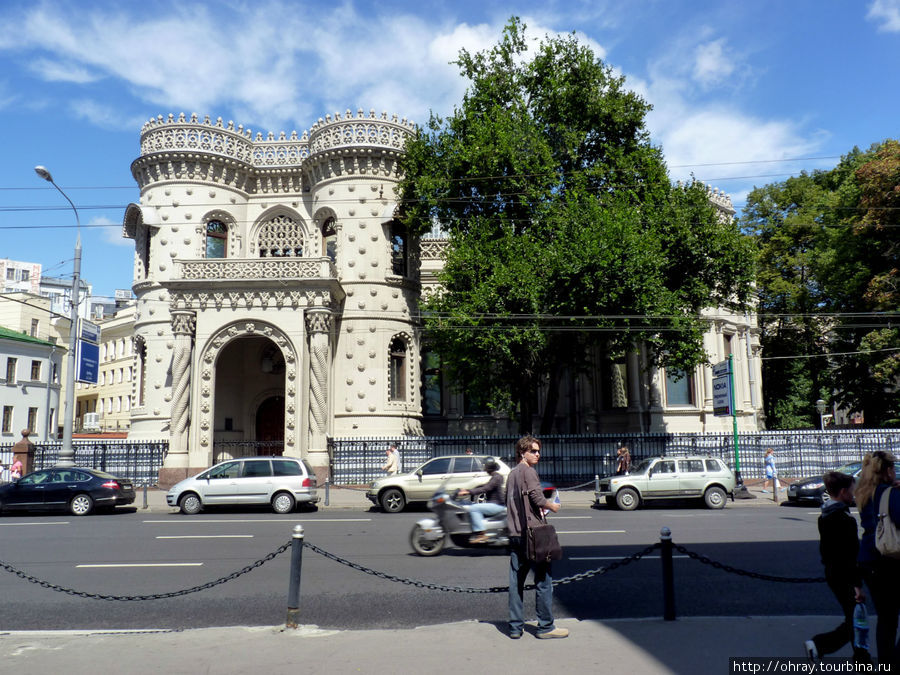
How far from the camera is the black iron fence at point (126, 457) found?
82.6ft

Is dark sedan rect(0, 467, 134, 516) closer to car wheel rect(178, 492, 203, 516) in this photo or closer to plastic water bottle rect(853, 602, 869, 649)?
car wheel rect(178, 492, 203, 516)

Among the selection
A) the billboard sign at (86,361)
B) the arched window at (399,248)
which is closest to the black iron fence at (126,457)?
the billboard sign at (86,361)

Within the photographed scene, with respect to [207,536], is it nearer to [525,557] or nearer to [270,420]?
[525,557]

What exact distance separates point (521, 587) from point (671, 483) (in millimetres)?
14754

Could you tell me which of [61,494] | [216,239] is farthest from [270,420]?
[61,494]

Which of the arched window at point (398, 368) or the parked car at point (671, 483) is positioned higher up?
the arched window at point (398, 368)

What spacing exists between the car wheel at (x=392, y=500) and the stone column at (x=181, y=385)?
9546 millimetres

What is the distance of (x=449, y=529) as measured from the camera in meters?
11.9

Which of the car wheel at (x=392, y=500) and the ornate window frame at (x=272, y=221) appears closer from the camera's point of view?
the car wheel at (x=392, y=500)

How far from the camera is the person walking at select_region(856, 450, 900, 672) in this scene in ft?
16.8

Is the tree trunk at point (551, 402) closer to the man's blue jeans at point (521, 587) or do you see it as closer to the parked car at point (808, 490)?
the parked car at point (808, 490)

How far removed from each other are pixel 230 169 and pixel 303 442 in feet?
41.2

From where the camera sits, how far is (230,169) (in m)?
28.9

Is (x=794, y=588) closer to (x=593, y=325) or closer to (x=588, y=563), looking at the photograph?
(x=588, y=563)
